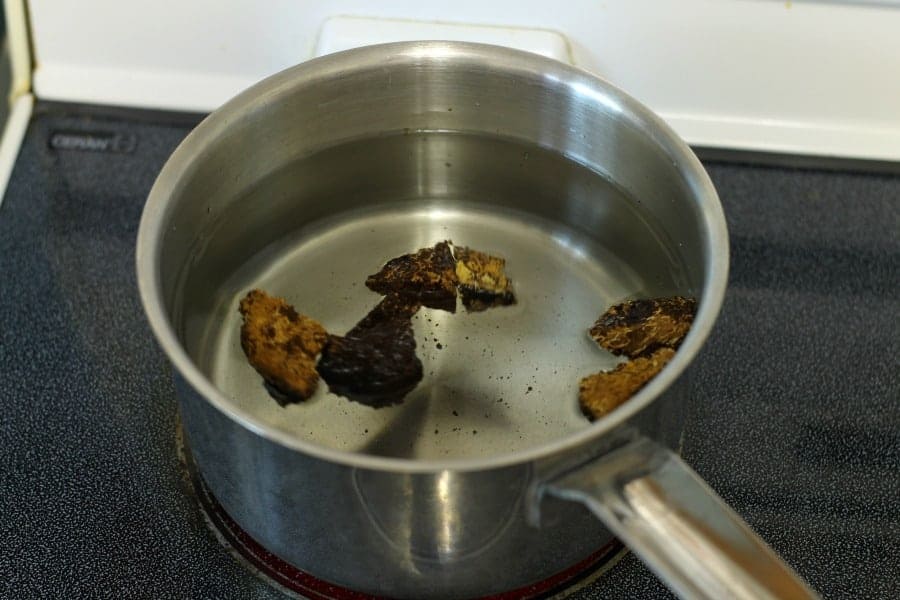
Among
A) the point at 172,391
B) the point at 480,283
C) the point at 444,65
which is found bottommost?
the point at 172,391

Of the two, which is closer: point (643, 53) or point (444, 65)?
point (444, 65)

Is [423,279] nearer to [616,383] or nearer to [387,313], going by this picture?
[387,313]

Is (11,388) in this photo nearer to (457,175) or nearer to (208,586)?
(208,586)

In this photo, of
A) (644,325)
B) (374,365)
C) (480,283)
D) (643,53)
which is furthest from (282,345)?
(643,53)

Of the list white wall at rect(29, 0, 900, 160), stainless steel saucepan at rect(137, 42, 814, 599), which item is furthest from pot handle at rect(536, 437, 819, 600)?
white wall at rect(29, 0, 900, 160)

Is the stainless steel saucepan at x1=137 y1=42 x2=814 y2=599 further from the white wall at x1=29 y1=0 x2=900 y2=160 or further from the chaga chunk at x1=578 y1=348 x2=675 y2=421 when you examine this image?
the white wall at x1=29 y1=0 x2=900 y2=160

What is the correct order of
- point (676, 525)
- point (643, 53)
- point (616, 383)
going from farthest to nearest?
1. point (643, 53)
2. point (616, 383)
3. point (676, 525)
